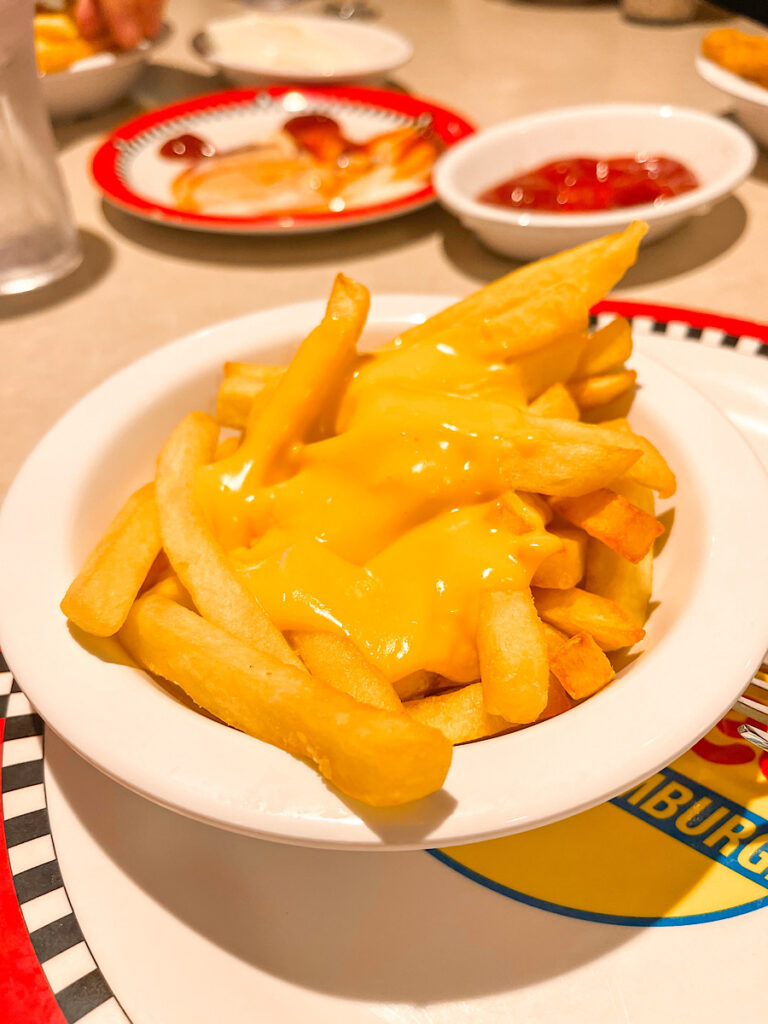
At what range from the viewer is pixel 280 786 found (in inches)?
29.1

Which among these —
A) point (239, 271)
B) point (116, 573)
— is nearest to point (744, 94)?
point (239, 271)

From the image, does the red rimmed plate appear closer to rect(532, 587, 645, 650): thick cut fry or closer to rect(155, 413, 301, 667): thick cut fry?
rect(155, 413, 301, 667): thick cut fry

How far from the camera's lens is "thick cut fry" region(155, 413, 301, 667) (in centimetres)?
84

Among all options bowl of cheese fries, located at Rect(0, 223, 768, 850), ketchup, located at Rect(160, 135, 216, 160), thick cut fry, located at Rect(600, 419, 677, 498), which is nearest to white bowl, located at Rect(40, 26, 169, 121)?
ketchup, located at Rect(160, 135, 216, 160)

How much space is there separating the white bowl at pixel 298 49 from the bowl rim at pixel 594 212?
0.85 m

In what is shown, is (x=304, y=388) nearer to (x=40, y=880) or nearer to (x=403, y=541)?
(x=403, y=541)

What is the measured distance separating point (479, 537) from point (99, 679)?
1.35 feet

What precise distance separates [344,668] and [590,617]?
0.86ft

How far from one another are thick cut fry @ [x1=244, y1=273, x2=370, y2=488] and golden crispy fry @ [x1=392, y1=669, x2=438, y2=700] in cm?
29

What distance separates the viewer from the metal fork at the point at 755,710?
2.87 feet

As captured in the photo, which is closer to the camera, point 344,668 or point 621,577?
point 344,668

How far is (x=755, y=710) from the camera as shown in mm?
901

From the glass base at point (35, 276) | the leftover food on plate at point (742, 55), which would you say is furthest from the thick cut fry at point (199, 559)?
the leftover food on plate at point (742, 55)

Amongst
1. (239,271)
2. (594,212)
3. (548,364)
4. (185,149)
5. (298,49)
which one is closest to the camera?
(548,364)
